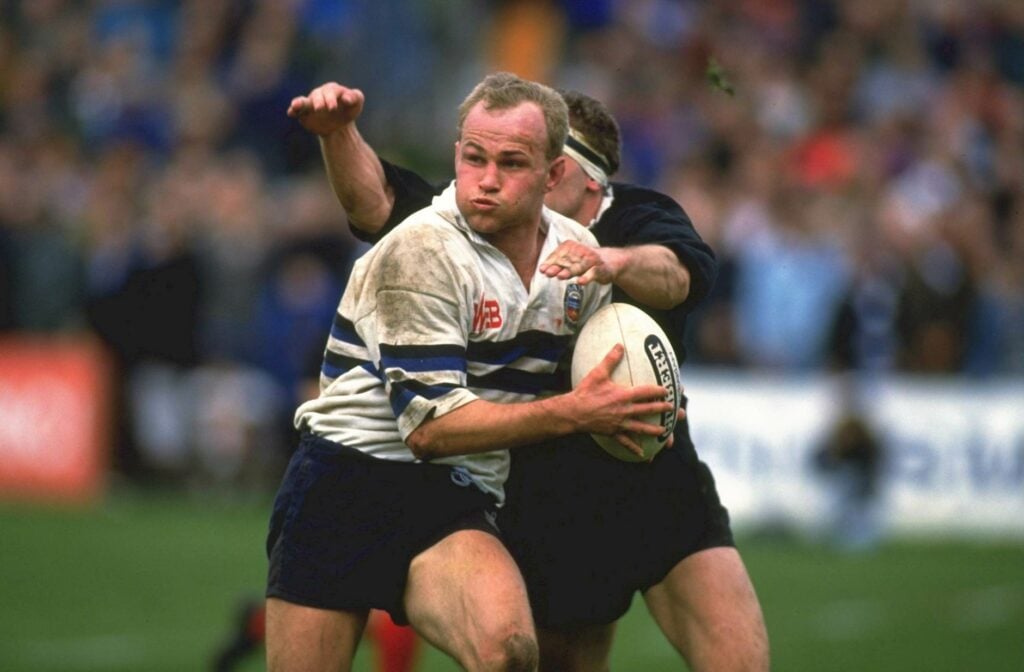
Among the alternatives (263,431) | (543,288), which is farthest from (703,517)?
(263,431)

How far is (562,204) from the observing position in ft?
23.0

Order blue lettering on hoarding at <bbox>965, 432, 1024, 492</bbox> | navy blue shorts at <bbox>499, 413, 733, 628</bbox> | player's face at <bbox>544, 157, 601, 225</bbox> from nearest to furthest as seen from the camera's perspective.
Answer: navy blue shorts at <bbox>499, 413, 733, 628</bbox> < player's face at <bbox>544, 157, 601, 225</bbox> < blue lettering on hoarding at <bbox>965, 432, 1024, 492</bbox>

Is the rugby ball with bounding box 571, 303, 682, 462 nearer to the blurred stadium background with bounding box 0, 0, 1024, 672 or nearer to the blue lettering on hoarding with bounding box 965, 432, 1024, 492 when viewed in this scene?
the blurred stadium background with bounding box 0, 0, 1024, 672

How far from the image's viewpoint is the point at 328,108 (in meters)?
6.45

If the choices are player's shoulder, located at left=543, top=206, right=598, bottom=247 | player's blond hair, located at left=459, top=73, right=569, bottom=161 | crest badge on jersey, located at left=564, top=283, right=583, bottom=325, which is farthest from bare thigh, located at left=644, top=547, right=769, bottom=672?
player's blond hair, located at left=459, top=73, right=569, bottom=161

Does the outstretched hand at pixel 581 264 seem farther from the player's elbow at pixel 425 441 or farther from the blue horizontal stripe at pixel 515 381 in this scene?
the player's elbow at pixel 425 441

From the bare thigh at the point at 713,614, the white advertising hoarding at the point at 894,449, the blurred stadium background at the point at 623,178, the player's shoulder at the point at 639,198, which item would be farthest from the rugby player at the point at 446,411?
the white advertising hoarding at the point at 894,449

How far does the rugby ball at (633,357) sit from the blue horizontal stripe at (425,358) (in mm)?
444

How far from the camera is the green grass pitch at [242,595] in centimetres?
1084

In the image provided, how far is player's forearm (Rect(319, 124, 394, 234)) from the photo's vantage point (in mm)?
6586

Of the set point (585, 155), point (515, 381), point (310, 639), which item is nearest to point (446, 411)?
point (515, 381)

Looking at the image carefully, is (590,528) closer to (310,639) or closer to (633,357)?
(633,357)

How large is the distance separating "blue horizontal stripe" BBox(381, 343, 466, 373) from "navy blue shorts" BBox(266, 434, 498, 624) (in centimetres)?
43

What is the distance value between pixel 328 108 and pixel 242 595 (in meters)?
6.42
